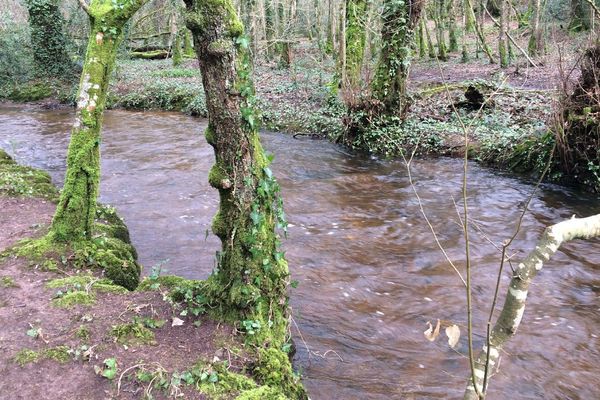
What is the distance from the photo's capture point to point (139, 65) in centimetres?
2600

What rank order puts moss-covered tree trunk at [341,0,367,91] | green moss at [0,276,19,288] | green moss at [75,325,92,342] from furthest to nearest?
moss-covered tree trunk at [341,0,367,91], green moss at [0,276,19,288], green moss at [75,325,92,342]

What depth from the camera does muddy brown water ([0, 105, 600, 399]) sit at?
4.53 metres

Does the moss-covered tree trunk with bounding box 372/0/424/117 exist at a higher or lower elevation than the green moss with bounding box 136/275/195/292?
higher

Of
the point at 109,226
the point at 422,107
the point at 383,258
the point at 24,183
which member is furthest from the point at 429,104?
the point at 24,183

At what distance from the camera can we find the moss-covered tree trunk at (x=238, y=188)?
3.55m

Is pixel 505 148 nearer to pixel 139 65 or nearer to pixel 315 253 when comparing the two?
pixel 315 253

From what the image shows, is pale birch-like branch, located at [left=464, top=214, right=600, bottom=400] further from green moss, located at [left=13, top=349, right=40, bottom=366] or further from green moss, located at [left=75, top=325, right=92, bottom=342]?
green moss, located at [left=13, top=349, right=40, bottom=366]

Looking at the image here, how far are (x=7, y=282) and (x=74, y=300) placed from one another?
30.4 inches

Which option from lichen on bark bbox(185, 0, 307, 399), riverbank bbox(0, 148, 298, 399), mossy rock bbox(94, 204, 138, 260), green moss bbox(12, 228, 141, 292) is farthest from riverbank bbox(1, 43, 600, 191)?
mossy rock bbox(94, 204, 138, 260)

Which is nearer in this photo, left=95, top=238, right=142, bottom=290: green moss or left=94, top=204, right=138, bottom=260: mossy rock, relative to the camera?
left=95, top=238, right=142, bottom=290: green moss

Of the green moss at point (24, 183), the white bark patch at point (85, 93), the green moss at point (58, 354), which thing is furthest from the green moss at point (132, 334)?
the green moss at point (24, 183)

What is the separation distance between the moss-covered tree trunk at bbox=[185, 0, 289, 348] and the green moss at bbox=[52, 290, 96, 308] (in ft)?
3.46

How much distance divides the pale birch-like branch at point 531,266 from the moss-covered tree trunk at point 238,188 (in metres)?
2.12

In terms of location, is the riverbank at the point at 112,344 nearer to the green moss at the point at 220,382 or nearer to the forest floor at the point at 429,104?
the green moss at the point at 220,382
